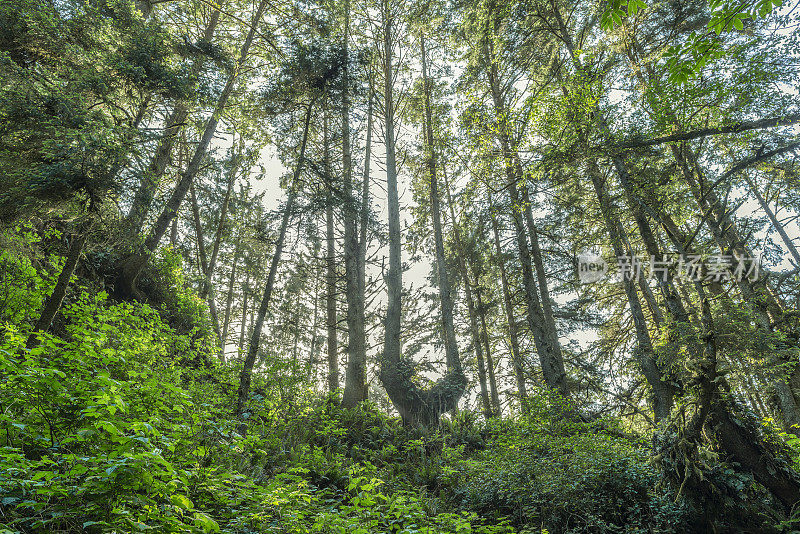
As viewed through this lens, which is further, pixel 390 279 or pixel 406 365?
pixel 390 279

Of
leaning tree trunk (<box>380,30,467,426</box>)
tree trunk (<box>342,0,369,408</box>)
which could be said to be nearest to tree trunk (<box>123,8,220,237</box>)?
tree trunk (<box>342,0,369,408</box>)

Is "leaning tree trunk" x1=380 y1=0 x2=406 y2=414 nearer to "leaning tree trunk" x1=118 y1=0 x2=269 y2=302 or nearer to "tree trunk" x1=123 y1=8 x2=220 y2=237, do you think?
"leaning tree trunk" x1=118 y1=0 x2=269 y2=302

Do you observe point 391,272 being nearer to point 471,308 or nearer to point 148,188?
point 471,308

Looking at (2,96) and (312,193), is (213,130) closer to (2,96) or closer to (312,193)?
(312,193)

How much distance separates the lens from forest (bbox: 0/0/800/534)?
311 centimetres

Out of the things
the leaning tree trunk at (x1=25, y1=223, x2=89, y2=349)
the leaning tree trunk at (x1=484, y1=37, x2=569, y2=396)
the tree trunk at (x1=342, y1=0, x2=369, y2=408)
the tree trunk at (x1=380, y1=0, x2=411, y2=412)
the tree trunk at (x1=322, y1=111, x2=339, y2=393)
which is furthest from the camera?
the tree trunk at (x1=322, y1=111, x2=339, y2=393)

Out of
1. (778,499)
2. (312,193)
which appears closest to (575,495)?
(778,499)

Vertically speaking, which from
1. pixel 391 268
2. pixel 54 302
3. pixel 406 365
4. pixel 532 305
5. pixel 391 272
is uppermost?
pixel 391 268

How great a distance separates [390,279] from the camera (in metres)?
10.9

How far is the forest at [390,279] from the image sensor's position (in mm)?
3105

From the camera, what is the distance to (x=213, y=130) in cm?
1018

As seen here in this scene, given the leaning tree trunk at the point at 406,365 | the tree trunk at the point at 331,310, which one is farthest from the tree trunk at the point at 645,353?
the tree trunk at the point at 331,310

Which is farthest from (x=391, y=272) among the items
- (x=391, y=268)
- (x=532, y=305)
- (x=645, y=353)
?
(x=645, y=353)

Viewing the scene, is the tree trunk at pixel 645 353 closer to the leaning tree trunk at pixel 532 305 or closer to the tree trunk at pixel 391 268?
the leaning tree trunk at pixel 532 305
